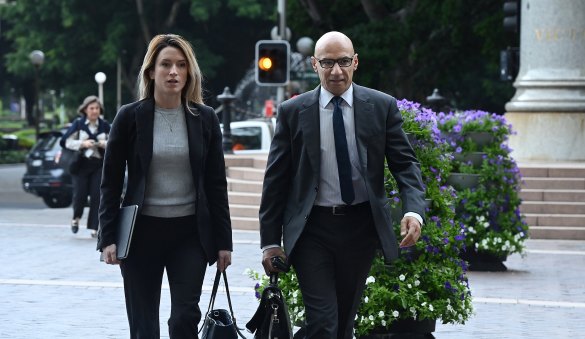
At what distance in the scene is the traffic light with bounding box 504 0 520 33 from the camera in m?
21.2

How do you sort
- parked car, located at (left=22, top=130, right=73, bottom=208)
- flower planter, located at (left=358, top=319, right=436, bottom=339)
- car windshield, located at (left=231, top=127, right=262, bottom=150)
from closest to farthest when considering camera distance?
flower planter, located at (left=358, top=319, right=436, bottom=339)
car windshield, located at (left=231, top=127, right=262, bottom=150)
parked car, located at (left=22, top=130, right=73, bottom=208)

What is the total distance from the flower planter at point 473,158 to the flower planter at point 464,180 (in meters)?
0.13

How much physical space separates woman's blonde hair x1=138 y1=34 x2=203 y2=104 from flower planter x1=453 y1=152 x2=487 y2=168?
7043 mm

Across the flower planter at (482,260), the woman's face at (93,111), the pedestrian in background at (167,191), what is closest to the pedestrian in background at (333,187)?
the pedestrian in background at (167,191)

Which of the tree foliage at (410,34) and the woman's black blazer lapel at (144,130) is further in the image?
the tree foliage at (410,34)

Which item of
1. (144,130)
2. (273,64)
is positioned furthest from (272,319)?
(273,64)

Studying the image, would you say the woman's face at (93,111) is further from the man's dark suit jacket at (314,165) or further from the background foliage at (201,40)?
the background foliage at (201,40)

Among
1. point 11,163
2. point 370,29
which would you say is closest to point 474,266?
point 370,29

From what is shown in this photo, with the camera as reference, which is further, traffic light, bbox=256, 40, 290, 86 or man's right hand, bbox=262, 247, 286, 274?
traffic light, bbox=256, 40, 290, 86

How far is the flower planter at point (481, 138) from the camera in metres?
13.6

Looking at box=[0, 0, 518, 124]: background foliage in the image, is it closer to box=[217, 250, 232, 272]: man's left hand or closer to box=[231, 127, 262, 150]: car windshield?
box=[231, 127, 262, 150]: car windshield

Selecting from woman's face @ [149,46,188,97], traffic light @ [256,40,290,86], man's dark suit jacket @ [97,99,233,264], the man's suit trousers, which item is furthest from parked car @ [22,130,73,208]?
the man's suit trousers

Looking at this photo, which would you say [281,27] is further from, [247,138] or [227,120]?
[227,120]

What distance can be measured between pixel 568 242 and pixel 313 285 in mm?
11256
